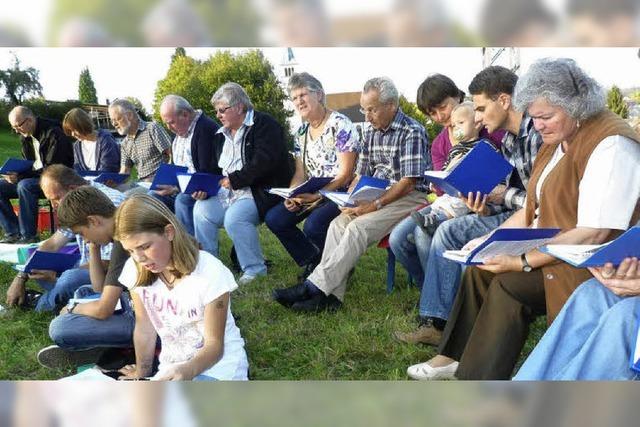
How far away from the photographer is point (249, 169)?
446 centimetres

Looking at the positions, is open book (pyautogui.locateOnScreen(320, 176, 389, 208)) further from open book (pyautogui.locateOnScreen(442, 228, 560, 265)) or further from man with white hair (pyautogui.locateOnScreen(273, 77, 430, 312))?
open book (pyautogui.locateOnScreen(442, 228, 560, 265))

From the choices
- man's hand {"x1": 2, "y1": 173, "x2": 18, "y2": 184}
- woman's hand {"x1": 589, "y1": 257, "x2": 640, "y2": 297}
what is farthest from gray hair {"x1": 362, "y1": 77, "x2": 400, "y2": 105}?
man's hand {"x1": 2, "y1": 173, "x2": 18, "y2": 184}

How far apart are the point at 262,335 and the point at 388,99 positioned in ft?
4.70

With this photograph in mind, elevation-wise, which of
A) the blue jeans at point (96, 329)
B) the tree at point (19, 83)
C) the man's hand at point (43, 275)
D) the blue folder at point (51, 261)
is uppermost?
the tree at point (19, 83)

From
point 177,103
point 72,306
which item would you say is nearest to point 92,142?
point 177,103

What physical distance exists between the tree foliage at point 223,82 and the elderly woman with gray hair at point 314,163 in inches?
Answer: 24.4

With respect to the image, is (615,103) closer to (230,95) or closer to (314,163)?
(314,163)

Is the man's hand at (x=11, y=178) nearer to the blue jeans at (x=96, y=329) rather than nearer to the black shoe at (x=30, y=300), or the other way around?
the black shoe at (x=30, y=300)

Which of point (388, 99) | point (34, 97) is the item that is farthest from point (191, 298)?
point (34, 97)

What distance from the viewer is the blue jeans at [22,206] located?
6046mm

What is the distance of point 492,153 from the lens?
281cm

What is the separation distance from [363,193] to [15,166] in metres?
3.79

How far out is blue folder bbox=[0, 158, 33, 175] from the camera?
20.0 feet

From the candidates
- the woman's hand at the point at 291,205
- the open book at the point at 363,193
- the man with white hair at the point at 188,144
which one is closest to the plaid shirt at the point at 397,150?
the open book at the point at 363,193
